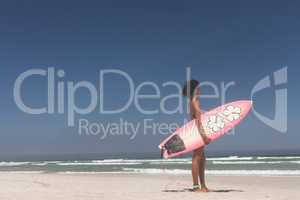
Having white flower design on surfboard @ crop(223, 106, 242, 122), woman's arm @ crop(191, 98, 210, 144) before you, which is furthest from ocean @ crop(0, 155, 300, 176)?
woman's arm @ crop(191, 98, 210, 144)

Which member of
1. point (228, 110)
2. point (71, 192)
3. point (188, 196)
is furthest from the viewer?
point (228, 110)

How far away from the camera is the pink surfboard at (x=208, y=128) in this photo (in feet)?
31.6

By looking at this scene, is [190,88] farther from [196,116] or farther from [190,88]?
[196,116]

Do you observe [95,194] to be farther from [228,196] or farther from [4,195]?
[228,196]

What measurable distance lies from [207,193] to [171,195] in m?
0.62

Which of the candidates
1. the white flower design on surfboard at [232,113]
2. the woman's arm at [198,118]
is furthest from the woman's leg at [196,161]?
the white flower design on surfboard at [232,113]

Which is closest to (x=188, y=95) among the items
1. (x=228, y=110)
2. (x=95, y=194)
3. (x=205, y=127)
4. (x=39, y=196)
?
(x=205, y=127)

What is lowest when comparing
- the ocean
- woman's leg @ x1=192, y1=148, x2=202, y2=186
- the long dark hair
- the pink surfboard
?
the ocean

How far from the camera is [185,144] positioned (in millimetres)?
9781

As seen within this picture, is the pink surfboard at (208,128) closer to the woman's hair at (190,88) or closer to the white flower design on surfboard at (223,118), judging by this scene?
the white flower design on surfboard at (223,118)

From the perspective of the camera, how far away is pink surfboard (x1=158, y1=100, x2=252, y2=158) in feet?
31.6

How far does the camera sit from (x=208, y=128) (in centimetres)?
982

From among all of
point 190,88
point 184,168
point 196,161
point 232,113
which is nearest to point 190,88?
point 190,88

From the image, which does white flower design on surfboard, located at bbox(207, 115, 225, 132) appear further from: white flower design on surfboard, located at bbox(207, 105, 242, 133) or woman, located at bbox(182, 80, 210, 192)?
woman, located at bbox(182, 80, 210, 192)
